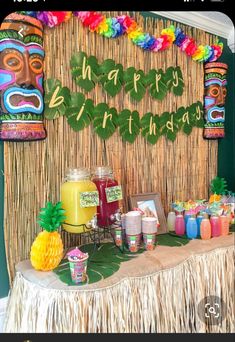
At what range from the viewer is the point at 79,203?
1.00m

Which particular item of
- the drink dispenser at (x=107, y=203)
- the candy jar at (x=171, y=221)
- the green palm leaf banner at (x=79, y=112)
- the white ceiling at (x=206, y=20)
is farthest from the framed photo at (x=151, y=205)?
the white ceiling at (x=206, y=20)

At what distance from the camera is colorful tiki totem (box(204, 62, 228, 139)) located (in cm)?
154

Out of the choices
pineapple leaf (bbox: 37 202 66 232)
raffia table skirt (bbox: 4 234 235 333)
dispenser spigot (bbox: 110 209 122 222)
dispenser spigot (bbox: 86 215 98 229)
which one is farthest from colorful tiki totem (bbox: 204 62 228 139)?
pineapple leaf (bbox: 37 202 66 232)

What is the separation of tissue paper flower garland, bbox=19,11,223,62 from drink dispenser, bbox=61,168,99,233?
0.59m

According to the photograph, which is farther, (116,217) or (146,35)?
(146,35)

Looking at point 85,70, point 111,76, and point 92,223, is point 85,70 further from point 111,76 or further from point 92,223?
point 92,223

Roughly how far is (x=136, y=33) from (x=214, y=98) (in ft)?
1.84

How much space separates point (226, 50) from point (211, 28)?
0.23m

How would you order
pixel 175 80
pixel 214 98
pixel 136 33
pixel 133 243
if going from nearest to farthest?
pixel 133 243 < pixel 136 33 < pixel 175 80 < pixel 214 98

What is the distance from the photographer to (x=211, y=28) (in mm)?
1555

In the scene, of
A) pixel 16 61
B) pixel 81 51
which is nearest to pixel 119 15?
pixel 81 51

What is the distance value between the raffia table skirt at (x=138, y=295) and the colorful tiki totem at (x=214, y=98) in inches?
26.1

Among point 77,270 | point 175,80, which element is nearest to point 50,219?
point 77,270
